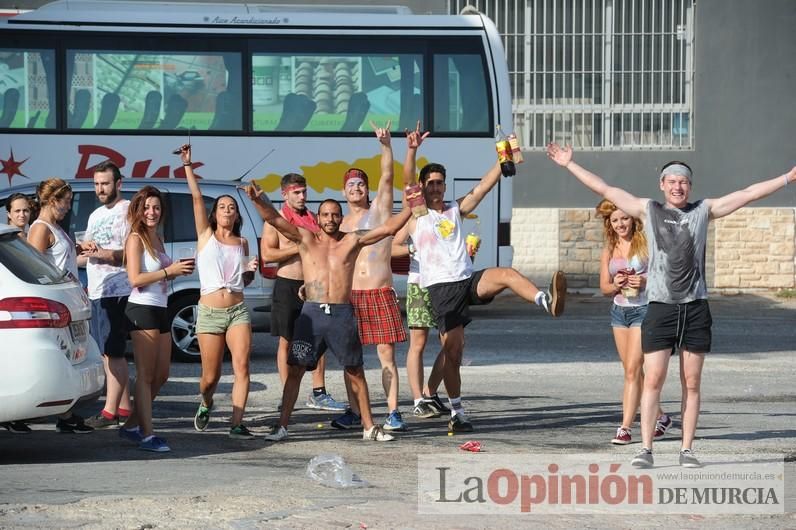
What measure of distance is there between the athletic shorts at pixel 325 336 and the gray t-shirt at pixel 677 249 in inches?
83.4

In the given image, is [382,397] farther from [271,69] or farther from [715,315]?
[715,315]

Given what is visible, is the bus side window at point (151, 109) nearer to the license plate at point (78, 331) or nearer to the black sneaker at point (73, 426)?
the black sneaker at point (73, 426)

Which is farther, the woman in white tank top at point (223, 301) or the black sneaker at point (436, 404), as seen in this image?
the black sneaker at point (436, 404)

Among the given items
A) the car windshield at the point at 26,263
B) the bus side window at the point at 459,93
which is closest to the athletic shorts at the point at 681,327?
the car windshield at the point at 26,263

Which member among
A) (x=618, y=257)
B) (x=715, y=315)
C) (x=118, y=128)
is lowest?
(x=715, y=315)

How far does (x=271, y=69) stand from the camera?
63.8 feet

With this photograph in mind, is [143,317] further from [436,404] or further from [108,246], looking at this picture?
[436,404]

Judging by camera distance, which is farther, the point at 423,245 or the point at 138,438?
the point at 423,245

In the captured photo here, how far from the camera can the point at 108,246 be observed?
10.5 metres

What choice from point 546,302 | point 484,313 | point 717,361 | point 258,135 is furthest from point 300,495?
point 484,313

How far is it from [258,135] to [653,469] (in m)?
11.5

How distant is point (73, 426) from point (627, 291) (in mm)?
3951

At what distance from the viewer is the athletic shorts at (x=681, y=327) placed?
28.7 ft

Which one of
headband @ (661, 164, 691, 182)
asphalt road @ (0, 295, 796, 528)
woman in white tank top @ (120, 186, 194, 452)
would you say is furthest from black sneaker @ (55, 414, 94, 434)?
headband @ (661, 164, 691, 182)
